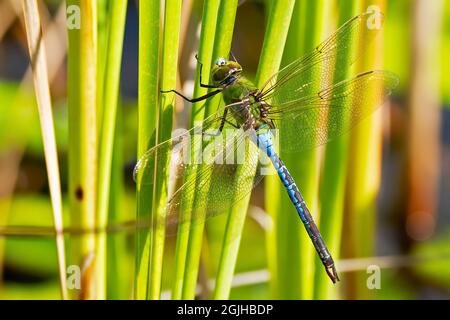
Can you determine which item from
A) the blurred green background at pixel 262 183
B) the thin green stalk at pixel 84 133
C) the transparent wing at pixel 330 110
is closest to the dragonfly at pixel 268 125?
the transparent wing at pixel 330 110

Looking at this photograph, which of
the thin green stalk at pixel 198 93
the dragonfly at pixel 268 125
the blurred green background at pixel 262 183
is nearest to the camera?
the thin green stalk at pixel 198 93

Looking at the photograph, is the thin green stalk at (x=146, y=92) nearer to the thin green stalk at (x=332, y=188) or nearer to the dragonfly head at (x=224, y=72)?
the dragonfly head at (x=224, y=72)

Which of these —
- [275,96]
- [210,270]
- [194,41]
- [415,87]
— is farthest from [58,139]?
[415,87]

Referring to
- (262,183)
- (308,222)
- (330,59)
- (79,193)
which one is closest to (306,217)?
(308,222)
